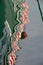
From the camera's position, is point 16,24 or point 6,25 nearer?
point 6,25

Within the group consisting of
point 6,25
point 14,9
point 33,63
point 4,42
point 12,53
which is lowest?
point 33,63

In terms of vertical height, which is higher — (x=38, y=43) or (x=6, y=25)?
(x=6, y=25)

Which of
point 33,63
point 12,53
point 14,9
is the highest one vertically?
point 14,9

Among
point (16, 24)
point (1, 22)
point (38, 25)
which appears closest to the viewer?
point (1, 22)

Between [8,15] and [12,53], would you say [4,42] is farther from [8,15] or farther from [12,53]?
[8,15]

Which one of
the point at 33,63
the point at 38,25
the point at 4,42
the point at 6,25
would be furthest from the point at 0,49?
the point at 38,25

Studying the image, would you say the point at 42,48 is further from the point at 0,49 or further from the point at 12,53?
the point at 0,49

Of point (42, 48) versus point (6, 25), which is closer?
point (6, 25)

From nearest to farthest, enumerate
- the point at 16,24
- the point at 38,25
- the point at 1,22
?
the point at 1,22 < the point at 16,24 < the point at 38,25

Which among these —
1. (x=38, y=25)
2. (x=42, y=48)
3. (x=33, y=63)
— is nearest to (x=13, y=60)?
(x=33, y=63)
